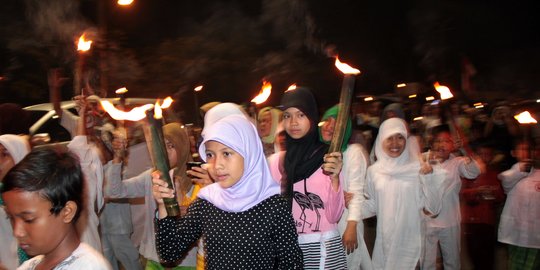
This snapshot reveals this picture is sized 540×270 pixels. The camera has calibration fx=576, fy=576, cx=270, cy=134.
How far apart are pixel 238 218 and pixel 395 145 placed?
A: 9.21ft

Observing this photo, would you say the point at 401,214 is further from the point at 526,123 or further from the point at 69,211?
the point at 69,211

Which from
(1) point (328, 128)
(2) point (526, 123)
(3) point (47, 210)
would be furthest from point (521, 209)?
(3) point (47, 210)

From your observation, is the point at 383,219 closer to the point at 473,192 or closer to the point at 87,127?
the point at 473,192

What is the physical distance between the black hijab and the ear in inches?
72.3

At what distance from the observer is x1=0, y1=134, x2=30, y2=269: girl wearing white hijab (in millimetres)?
4043

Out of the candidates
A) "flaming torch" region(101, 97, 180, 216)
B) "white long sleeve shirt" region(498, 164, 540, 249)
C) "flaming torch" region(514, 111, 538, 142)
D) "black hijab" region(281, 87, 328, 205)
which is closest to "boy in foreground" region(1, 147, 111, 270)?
"flaming torch" region(101, 97, 180, 216)

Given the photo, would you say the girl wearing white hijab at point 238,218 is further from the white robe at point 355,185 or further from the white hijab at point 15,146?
the white hijab at point 15,146

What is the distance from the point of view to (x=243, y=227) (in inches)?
129

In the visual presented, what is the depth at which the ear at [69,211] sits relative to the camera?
248cm

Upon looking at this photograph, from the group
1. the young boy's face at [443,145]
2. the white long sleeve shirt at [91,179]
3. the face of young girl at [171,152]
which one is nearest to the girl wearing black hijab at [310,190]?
the face of young girl at [171,152]

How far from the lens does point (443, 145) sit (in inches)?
257

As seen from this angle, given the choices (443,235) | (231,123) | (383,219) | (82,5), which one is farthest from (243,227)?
(82,5)

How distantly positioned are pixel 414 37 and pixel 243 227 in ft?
69.4

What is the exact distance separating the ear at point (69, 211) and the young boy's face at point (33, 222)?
52mm
